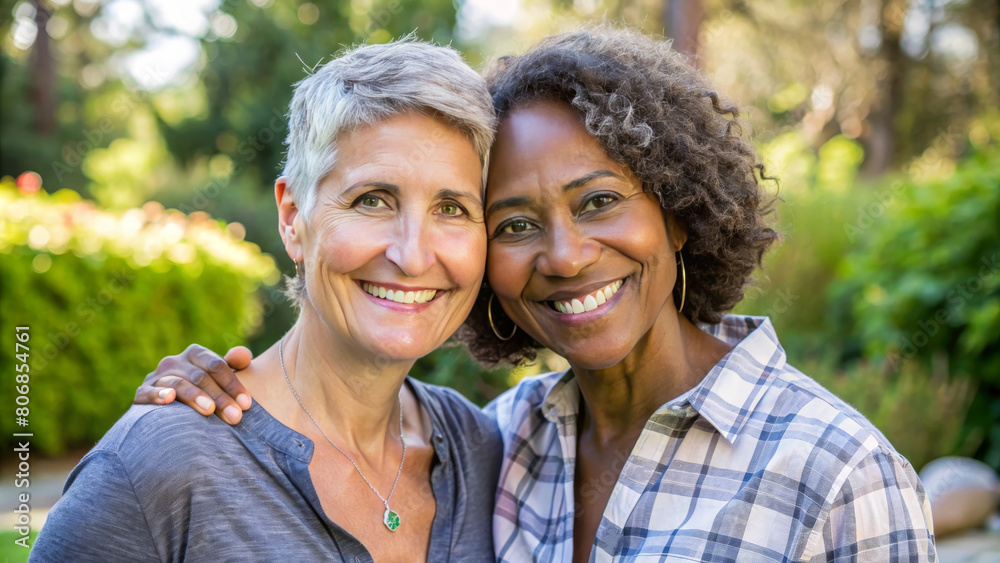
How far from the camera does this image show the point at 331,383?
87.7 inches

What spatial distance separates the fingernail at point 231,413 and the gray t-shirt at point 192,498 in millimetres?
28

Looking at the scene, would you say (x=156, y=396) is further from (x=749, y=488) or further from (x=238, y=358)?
(x=749, y=488)

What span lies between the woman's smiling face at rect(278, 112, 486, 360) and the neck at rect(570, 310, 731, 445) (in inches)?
22.3

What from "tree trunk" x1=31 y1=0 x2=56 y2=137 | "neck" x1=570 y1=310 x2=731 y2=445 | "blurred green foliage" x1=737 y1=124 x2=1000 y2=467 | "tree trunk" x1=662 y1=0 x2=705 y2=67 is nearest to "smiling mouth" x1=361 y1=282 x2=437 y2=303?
"neck" x1=570 y1=310 x2=731 y2=445

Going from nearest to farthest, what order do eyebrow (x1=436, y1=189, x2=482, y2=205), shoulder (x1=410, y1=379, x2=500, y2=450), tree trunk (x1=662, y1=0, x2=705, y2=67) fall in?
1. eyebrow (x1=436, y1=189, x2=482, y2=205)
2. shoulder (x1=410, y1=379, x2=500, y2=450)
3. tree trunk (x1=662, y1=0, x2=705, y2=67)

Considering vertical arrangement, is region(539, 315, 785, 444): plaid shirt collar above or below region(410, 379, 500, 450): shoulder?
above

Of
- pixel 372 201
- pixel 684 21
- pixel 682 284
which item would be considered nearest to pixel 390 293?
pixel 372 201

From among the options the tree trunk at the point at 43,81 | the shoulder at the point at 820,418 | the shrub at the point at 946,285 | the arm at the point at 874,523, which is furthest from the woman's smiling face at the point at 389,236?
the tree trunk at the point at 43,81

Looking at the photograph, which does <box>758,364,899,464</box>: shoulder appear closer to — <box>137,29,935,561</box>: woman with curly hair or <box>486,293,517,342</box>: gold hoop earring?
<box>137,29,935,561</box>: woman with curly hair

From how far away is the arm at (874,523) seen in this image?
1.81m

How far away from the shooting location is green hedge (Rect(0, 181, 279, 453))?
19.3 ft

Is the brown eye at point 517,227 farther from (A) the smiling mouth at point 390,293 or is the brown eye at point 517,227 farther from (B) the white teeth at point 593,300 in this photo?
(A) the smiling mouth at point 390,293

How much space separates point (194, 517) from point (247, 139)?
12.3 m

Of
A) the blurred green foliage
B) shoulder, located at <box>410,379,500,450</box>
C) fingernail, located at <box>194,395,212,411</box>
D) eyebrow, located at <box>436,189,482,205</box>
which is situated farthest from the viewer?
the blurred green foliage
